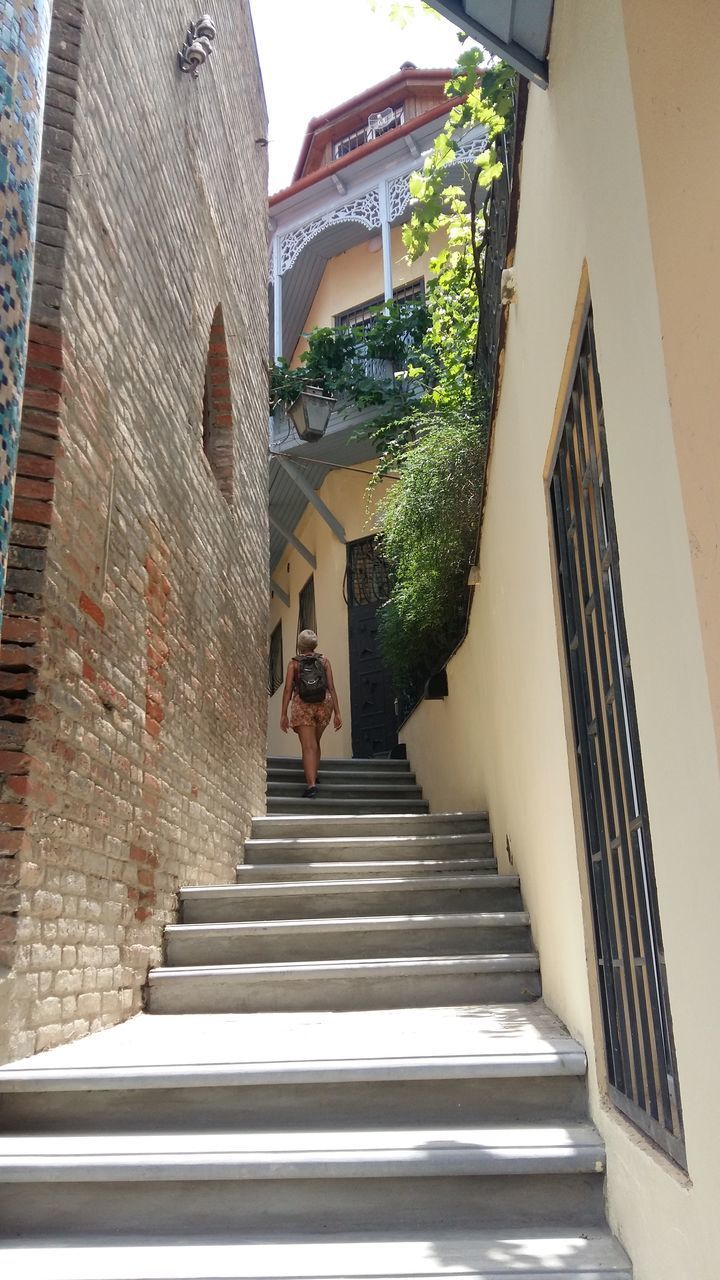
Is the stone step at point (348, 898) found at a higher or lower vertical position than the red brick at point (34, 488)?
lower

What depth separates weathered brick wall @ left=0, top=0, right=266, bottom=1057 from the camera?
2842 millimetres

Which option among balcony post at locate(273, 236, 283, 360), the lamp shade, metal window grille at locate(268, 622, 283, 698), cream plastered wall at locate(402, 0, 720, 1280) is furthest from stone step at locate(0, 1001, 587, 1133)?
metal window grille at locate(268, 622, 283, 698)

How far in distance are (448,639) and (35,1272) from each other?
5.45m

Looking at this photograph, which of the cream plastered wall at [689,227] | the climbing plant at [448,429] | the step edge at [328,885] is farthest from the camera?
the climbing plant at [448,429]

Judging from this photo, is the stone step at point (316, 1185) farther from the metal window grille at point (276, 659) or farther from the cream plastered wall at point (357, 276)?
the metal window grille at point (276, 659)

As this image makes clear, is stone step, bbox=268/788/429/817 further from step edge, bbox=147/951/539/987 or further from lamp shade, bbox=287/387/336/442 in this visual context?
lamp shade, bbox=287/387/336/442

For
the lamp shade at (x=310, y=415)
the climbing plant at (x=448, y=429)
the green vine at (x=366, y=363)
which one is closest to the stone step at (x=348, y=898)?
the climbing plant at (x=448, y=429)

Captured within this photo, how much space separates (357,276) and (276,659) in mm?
5441

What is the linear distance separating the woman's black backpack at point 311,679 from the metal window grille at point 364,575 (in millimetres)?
4027

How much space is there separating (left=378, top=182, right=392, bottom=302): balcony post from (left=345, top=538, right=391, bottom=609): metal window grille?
2.86 meters

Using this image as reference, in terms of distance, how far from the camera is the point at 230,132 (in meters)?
6.47

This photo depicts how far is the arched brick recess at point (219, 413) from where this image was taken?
19.4 feet

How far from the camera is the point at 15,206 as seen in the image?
97cm

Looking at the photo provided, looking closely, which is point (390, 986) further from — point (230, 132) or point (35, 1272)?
point (230, 132)
